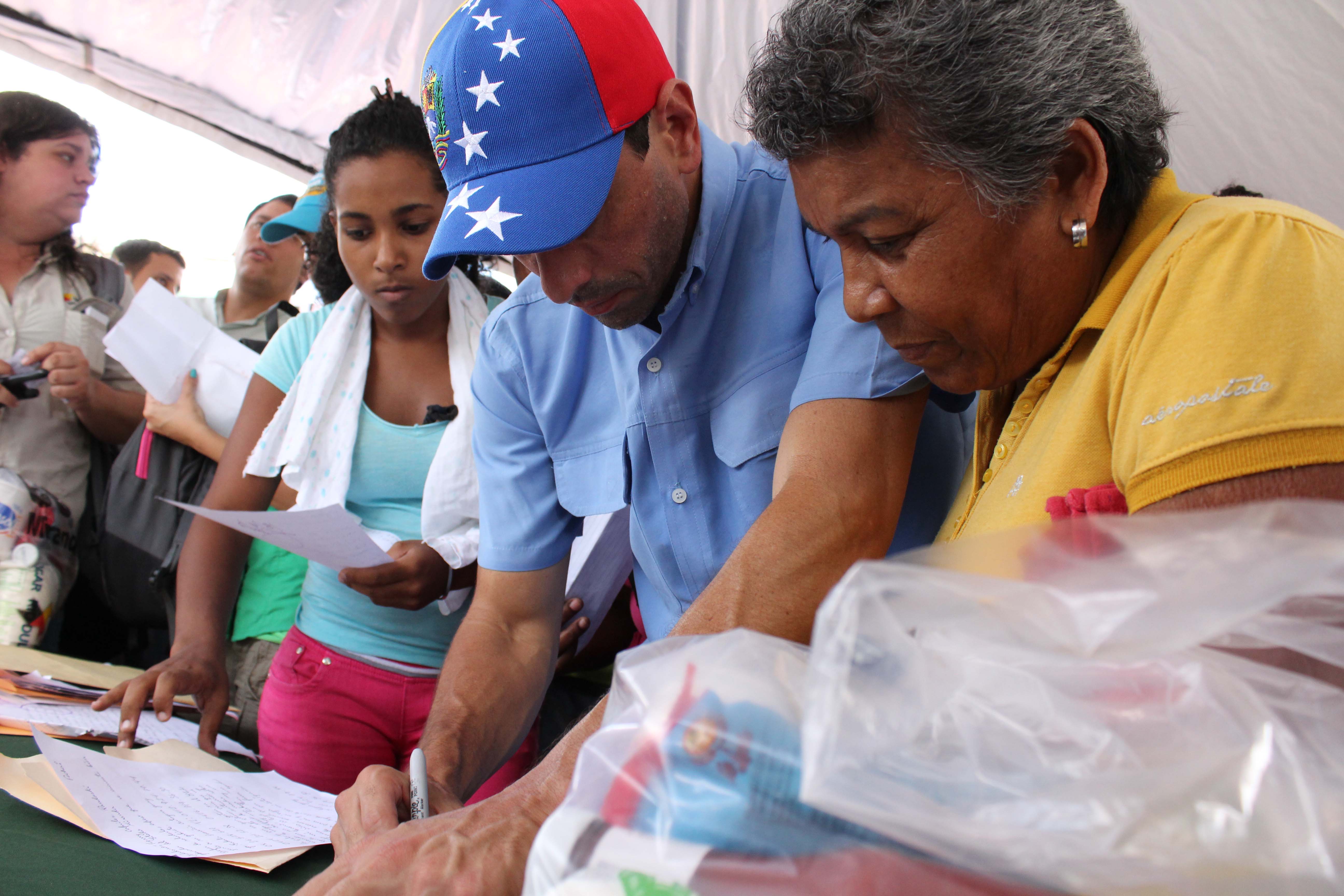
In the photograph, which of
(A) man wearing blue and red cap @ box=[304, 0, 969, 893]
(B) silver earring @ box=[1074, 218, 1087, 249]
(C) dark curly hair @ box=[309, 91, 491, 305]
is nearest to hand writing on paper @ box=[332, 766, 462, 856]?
(A) man wearing blue and red cap @ box=[304, 0, 969, 893]

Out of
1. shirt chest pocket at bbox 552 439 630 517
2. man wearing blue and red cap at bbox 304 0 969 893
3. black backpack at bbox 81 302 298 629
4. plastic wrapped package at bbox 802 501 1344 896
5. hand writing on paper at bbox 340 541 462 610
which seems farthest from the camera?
black backpack at bbox 81 302 298 629

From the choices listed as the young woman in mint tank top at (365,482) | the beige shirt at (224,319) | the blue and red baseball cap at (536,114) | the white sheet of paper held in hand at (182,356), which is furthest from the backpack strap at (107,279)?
the blue and red baseball cap at (536,114)

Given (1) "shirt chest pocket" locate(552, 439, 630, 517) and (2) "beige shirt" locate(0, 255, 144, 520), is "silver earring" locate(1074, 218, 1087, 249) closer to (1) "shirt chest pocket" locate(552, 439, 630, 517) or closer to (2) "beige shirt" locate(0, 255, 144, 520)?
(1) "shirt chest pocket" locate(552, 439, 630, 517)

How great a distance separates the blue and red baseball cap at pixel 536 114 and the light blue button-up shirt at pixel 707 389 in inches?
7.6

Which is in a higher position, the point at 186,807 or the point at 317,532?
the point at 317,532

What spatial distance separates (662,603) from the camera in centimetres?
138

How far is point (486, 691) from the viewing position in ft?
4.32

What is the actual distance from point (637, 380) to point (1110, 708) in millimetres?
906

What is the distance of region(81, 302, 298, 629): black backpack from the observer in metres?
2.32

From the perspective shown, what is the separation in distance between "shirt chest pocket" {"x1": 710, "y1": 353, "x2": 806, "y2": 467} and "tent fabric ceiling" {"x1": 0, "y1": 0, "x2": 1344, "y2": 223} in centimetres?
122

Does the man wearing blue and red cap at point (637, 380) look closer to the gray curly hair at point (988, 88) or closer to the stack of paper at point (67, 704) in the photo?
the gray curly hair at point (988, 88)

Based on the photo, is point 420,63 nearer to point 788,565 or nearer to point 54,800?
point 54,800

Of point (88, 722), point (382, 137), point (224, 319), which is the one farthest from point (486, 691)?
point (224, 319)

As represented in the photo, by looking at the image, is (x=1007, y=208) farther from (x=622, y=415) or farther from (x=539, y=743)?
(x=539, y=743)
